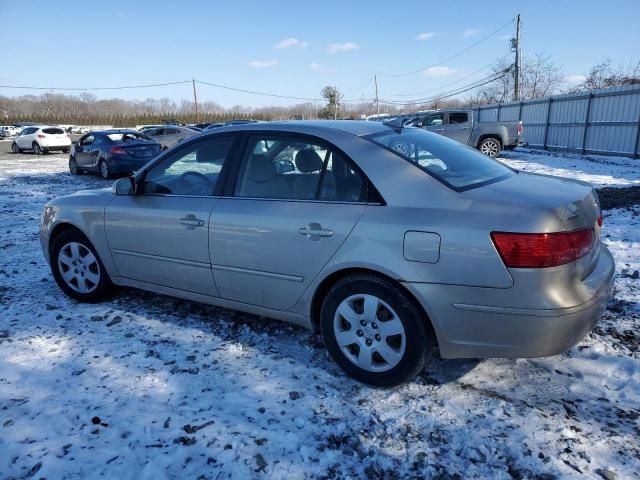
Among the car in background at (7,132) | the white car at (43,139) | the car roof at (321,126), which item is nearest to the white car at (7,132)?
the car in background at (7,132)

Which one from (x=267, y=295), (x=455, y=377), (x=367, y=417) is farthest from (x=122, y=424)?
(x=455, y=377)

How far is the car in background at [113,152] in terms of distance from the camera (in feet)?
45.0

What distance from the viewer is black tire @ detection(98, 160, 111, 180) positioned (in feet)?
45.3

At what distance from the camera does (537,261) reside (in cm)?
225

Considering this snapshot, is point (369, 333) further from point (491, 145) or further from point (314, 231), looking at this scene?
point (491, 145)

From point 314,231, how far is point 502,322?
117 centimetres

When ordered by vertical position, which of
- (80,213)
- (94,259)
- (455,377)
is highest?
(80,213)

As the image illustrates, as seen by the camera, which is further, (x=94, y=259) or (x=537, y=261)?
(x=94, y=259)

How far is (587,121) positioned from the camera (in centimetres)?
1714

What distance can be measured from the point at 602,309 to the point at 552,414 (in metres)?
0.65

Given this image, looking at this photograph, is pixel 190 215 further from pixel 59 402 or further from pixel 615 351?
pixel 615 351

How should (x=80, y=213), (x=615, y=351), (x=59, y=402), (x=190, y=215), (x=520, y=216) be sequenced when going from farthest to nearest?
1. (x=80, y=213)
2. (x=190, y=215)
3. (x=615, y=351)
4. (x=59, y=402)
5. (x=520, y=216)

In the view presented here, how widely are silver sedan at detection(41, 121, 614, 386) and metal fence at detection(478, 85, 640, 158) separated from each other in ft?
49.6

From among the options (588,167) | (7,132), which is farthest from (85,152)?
(7,132)
